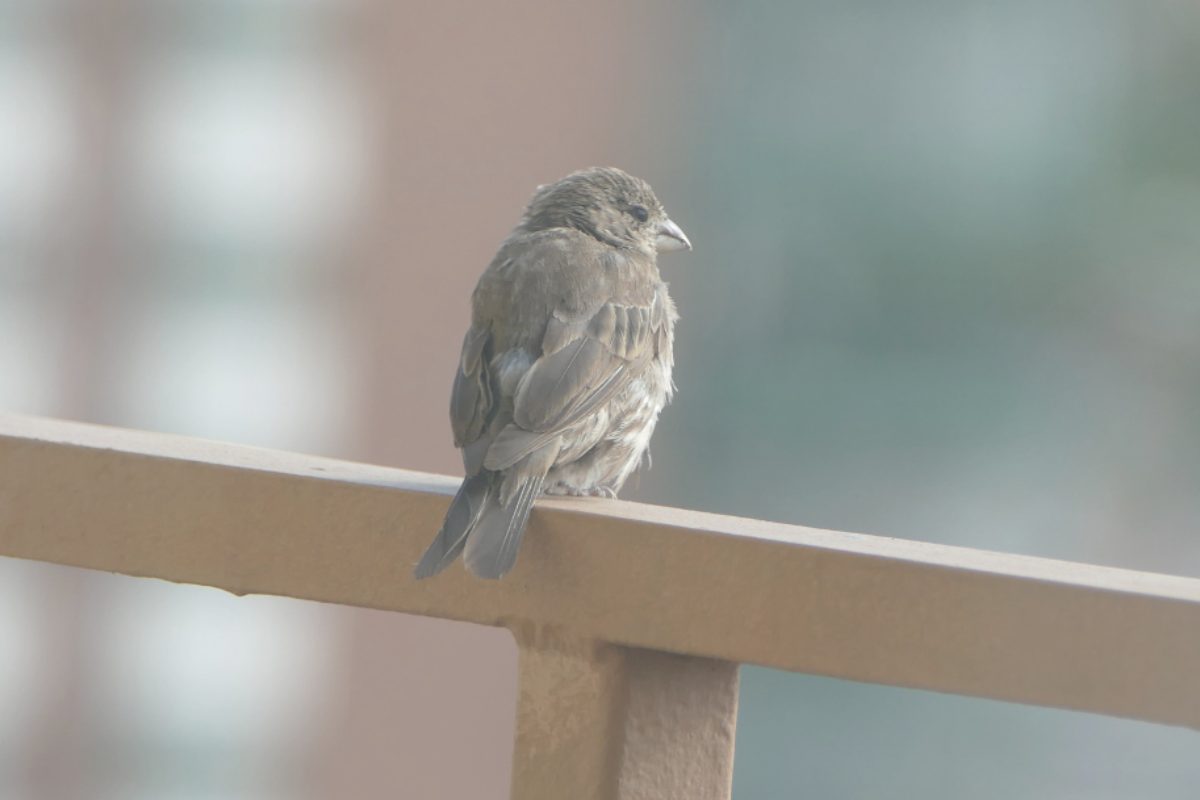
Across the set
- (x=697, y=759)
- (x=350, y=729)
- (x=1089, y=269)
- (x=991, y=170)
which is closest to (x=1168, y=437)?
(x=1089, y=269)

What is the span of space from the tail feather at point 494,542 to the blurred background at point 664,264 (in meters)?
15.7

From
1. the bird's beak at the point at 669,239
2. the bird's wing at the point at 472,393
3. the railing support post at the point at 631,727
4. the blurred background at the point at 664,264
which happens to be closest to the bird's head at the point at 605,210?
the bird's beak at the point at 669,239

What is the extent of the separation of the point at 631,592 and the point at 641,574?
24 mm

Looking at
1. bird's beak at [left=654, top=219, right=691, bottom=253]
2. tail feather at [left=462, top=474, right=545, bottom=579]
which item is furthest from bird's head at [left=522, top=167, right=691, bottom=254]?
tail feather at [left=462, top=474, right=545, bottom=579]

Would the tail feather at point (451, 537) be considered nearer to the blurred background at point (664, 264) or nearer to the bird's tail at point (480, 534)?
the bird's tail at point (480, 534)

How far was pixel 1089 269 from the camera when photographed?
19688 millimetres

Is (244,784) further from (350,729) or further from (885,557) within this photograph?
(885,557)

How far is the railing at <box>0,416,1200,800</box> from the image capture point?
6.49ft

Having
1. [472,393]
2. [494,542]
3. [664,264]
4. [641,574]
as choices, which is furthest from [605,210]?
[664,264]

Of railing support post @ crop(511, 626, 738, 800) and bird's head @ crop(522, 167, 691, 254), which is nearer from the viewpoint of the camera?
railing support post @ crop(511, 626, 738, 800)

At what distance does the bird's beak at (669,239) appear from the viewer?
15.2 ft

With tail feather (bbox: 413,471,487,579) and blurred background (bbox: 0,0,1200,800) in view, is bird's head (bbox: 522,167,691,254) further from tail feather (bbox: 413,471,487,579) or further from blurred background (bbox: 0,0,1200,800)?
blurred background (bbox: 0,0,1200,800)

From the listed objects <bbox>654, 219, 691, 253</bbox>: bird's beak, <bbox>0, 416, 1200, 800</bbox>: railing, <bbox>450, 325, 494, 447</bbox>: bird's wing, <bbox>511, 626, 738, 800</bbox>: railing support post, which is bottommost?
<bbox>511, 626, 738, 800</bbox>: railing support post

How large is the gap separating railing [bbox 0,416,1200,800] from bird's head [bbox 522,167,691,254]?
1.86m
